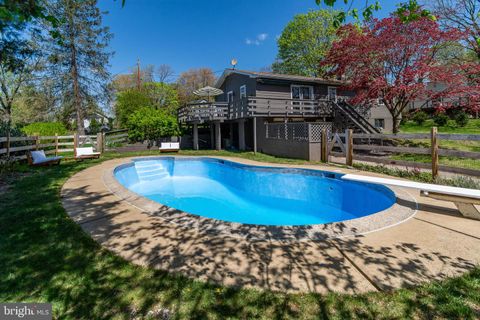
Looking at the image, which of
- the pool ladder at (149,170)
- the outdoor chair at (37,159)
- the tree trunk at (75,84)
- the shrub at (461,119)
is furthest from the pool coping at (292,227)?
the shrub at (461,119)

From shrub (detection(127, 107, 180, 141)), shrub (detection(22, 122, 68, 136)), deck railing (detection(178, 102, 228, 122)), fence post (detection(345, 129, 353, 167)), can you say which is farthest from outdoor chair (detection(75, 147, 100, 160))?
fence post (detection(345, 129, 353, 167))

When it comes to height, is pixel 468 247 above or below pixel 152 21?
below

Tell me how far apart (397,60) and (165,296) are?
15.8 metres

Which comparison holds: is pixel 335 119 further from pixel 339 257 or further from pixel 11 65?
pixel 11 65

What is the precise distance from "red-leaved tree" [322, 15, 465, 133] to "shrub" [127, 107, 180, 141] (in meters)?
13.8

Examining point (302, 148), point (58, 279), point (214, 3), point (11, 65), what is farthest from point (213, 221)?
point (214, 3)

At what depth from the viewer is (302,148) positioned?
497 inches

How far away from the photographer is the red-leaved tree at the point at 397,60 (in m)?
12.1

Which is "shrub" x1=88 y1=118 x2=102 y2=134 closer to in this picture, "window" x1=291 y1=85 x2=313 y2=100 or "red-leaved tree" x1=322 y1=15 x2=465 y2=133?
"window" x1=291 y1=85 x2=313 y2=100

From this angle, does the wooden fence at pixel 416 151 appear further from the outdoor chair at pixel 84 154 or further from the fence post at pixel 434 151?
the outdoor chair at pixel 84 154

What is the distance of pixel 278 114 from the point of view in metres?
16.2

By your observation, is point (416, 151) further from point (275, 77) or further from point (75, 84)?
point (75, 84)

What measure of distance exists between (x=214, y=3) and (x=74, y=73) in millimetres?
14196

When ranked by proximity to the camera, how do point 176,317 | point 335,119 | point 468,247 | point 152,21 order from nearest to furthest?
1. point 176,317
2. point 468,247
3. point 335,119
4. point 152,21
